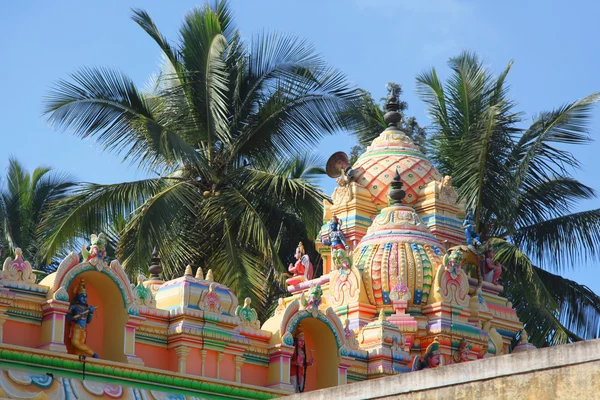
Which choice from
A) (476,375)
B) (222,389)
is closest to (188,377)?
(222,389)

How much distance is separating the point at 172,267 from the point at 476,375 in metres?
13.7

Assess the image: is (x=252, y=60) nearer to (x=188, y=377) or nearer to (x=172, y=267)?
(x=172, y=267)

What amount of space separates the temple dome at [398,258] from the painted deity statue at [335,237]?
0.38 metres

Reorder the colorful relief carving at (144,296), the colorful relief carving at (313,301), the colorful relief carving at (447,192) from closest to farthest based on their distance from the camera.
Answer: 1. the colorful relief carving at (144,296)
2. the colorful relief carving at (313,301)
3. the colorful relief carving at (447,192)

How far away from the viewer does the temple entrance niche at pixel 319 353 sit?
1812 centimetres

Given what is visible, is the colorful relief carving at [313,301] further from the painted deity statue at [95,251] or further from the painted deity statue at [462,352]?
the painted deity statue at [95,251]

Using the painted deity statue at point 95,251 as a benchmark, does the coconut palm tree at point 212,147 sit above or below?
above

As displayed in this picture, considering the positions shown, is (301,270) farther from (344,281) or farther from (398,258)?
(398,258)

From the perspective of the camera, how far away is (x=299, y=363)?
703 inches

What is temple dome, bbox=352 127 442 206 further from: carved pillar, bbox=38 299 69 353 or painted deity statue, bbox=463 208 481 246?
carved pillar, bbox=38 299 69 353

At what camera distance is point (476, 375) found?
10.2 metres

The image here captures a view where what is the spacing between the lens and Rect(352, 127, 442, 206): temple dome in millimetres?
22641

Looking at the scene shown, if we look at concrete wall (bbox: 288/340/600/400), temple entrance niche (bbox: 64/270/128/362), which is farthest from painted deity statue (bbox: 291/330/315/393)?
concrete wall (bbox: 288/340/600/400)

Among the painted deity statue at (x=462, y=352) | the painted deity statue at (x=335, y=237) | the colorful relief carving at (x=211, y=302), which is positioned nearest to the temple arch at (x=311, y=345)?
the colorful relief carving at (x=211, y=302)
